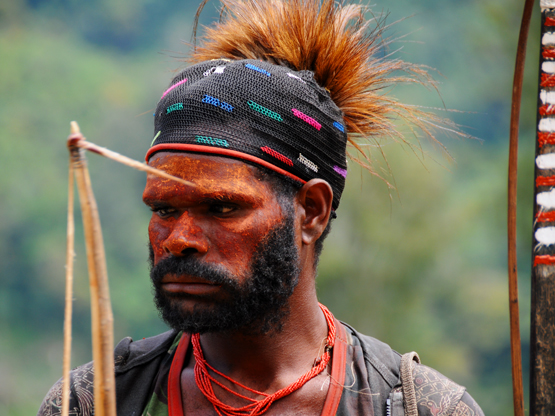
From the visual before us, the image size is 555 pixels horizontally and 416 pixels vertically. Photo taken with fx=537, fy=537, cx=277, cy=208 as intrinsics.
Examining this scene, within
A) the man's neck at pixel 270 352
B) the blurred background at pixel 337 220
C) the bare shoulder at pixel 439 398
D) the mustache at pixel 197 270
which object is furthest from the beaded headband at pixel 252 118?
the blurred background at pixel 337 220

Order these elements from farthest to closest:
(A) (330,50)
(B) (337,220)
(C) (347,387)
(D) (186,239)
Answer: (B) (337,220) → (A) (330,50) → (C) (347,387) → (D) (186,239)

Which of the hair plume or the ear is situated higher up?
the hair plume

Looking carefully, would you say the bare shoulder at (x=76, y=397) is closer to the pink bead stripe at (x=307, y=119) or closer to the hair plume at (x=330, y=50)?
the pink bead stripe at (x=307, y=119)

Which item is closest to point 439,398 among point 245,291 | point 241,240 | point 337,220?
point 245,291

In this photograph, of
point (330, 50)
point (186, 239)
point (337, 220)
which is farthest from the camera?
point (337, 220)

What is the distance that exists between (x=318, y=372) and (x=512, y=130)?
98cm

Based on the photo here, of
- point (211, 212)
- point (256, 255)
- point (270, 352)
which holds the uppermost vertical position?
point (211, 212)

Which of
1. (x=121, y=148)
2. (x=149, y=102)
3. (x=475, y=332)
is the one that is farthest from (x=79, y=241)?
(x=475, y=332)

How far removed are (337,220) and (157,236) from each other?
17.5 feet

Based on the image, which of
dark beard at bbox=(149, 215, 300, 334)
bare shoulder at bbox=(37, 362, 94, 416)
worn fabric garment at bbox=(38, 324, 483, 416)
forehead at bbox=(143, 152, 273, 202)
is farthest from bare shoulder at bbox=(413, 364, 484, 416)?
bare shoulder at bbox=(37, 362, 94, 416)

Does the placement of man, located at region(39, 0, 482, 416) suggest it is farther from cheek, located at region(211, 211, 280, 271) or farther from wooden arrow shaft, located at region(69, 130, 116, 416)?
wooden arrow shaft, located at region(69, 130, 116, 416)

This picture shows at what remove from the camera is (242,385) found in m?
1.74

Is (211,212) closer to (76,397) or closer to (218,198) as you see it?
(218,198)

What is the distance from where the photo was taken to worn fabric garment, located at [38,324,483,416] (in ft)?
5.62
